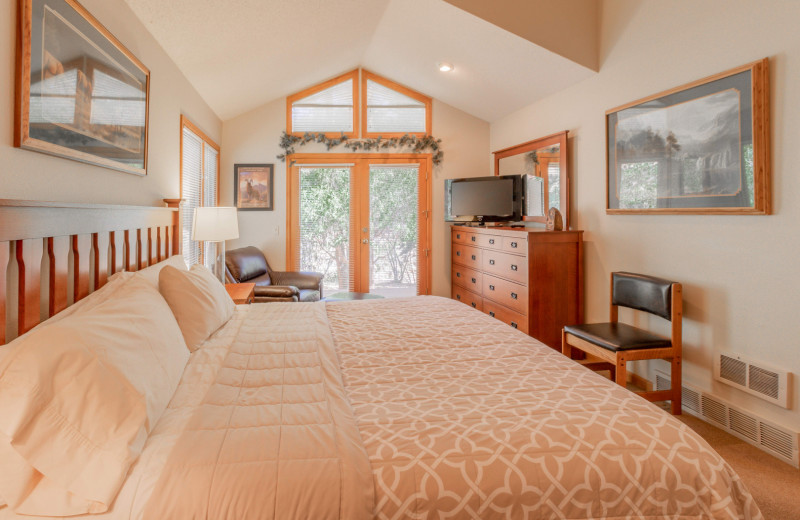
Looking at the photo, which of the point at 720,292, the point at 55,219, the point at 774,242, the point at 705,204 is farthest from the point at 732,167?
the point at 55,219

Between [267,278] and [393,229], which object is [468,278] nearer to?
[393,229]

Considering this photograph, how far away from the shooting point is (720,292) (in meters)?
2.64

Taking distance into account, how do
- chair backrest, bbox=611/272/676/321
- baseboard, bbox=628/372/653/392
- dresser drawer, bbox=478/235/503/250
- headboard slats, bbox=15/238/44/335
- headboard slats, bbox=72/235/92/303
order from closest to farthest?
headboard slats, bbox=15/238/44/335
headboard slats, bbox=72/235/92/303
chair backrest, bbox=611/272/676/321
baseboard, bbox=628/372/653/392
dresser drawer, bbox=478/235/503/250

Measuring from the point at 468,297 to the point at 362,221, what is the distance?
5.35ft

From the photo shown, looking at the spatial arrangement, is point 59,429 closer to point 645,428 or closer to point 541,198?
point 645,428

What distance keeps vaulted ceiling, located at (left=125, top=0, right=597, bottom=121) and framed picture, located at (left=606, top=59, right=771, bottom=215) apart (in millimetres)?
822

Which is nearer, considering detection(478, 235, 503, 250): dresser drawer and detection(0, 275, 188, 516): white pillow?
detection(0, 275, 188, 516): white pillow

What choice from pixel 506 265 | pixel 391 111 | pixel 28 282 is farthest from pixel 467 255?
pixel 28 282

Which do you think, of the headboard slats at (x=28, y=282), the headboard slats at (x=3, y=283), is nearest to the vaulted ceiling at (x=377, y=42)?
the headboard slats at (x=28, y=282)

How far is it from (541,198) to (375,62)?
8.29 ft

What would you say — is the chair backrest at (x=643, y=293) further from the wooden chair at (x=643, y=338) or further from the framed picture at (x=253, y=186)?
the framed picture at (x=253, y=186)

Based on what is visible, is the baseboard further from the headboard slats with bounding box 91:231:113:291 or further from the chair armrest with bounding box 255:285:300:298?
the headboard slats with bounding box 91:231:113:291

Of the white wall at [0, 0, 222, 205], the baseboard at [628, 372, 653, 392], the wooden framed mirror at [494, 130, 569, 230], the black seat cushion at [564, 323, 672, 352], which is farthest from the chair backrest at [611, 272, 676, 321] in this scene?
the white wall at [0, 0, 222, 205]

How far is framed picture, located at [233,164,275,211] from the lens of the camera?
5.34 m
